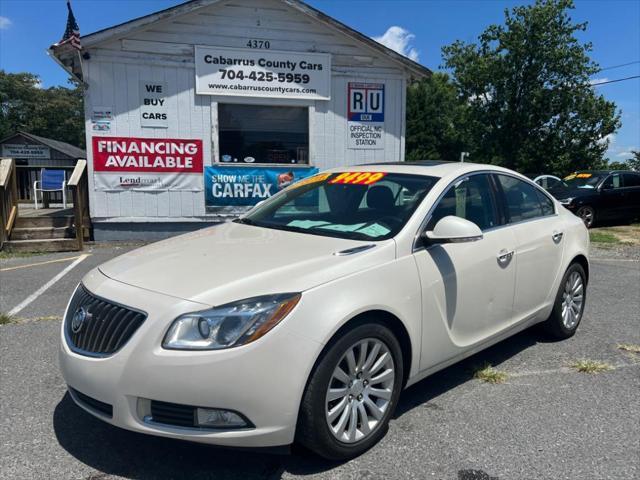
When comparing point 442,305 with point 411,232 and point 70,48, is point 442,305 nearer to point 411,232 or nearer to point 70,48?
point 411,232

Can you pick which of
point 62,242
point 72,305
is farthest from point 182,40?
point 72,305

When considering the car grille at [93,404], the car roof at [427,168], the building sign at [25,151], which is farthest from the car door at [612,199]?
the building sign at [25,151]

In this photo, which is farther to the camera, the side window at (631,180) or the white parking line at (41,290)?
the side window at (631,180)

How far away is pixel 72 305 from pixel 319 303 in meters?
1.51

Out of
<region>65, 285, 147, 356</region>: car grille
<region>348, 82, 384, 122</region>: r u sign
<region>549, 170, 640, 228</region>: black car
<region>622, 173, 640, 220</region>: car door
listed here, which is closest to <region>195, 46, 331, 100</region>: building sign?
<region>348, 82, 384, 122</region>: r u sign

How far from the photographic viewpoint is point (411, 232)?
325cm

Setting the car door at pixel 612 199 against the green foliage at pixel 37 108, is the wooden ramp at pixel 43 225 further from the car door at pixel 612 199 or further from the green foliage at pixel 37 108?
the green foliage at pixel 37 108

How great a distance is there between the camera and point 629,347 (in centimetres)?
470

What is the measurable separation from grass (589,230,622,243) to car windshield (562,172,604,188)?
1.89 meters

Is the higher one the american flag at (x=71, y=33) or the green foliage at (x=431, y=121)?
the green foliage at (x=431, y=121)

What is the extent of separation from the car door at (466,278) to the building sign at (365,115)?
740 cm

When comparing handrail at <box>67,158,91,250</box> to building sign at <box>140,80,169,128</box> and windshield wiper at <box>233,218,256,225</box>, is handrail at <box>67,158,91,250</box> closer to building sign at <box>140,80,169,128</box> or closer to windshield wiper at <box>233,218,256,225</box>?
building sign at <box>140,80,169,128</box>

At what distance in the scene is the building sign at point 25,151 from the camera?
99.6 ft

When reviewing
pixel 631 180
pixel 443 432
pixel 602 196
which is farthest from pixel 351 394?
pixel 631 180
